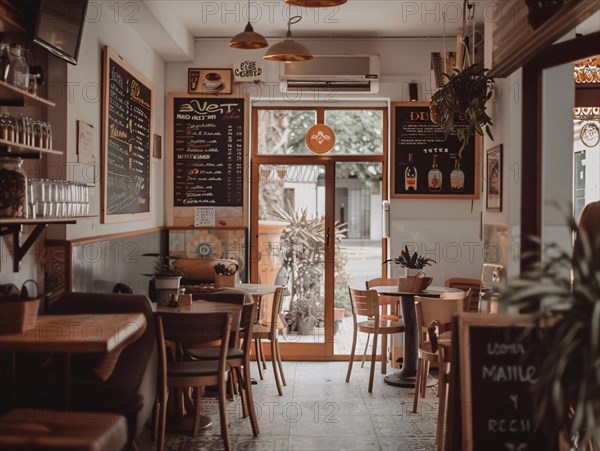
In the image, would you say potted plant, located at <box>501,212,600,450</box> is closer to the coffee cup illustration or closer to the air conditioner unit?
the air conditioner unit

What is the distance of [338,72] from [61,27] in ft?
12.9

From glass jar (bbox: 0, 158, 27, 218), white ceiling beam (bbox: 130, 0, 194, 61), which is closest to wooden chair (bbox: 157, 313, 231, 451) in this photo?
glass jar (bbox: 0, 158, 27, 218)

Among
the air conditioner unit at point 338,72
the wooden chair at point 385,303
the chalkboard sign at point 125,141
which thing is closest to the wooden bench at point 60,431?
the chalkboard sign at point 125,141

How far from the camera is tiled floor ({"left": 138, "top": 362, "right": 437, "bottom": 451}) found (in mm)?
5039

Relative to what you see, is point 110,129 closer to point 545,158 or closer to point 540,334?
point 545,158

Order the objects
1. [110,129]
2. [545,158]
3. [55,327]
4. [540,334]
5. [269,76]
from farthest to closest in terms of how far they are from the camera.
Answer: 1. [269,76]
2. [110,129]
3. [545,158]
4. [55,327]
5. [540,334]

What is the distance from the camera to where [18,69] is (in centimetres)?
382

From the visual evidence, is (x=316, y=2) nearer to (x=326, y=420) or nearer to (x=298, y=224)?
(x=326, y=420)

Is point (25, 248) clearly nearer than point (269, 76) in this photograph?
Yes

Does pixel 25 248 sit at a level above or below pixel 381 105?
below

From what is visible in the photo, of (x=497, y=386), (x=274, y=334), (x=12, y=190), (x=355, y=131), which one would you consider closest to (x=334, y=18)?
(x=355, y=131)

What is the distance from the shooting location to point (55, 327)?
3578 mm

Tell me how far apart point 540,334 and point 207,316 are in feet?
7.55

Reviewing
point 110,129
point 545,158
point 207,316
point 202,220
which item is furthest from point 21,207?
point 202,220
